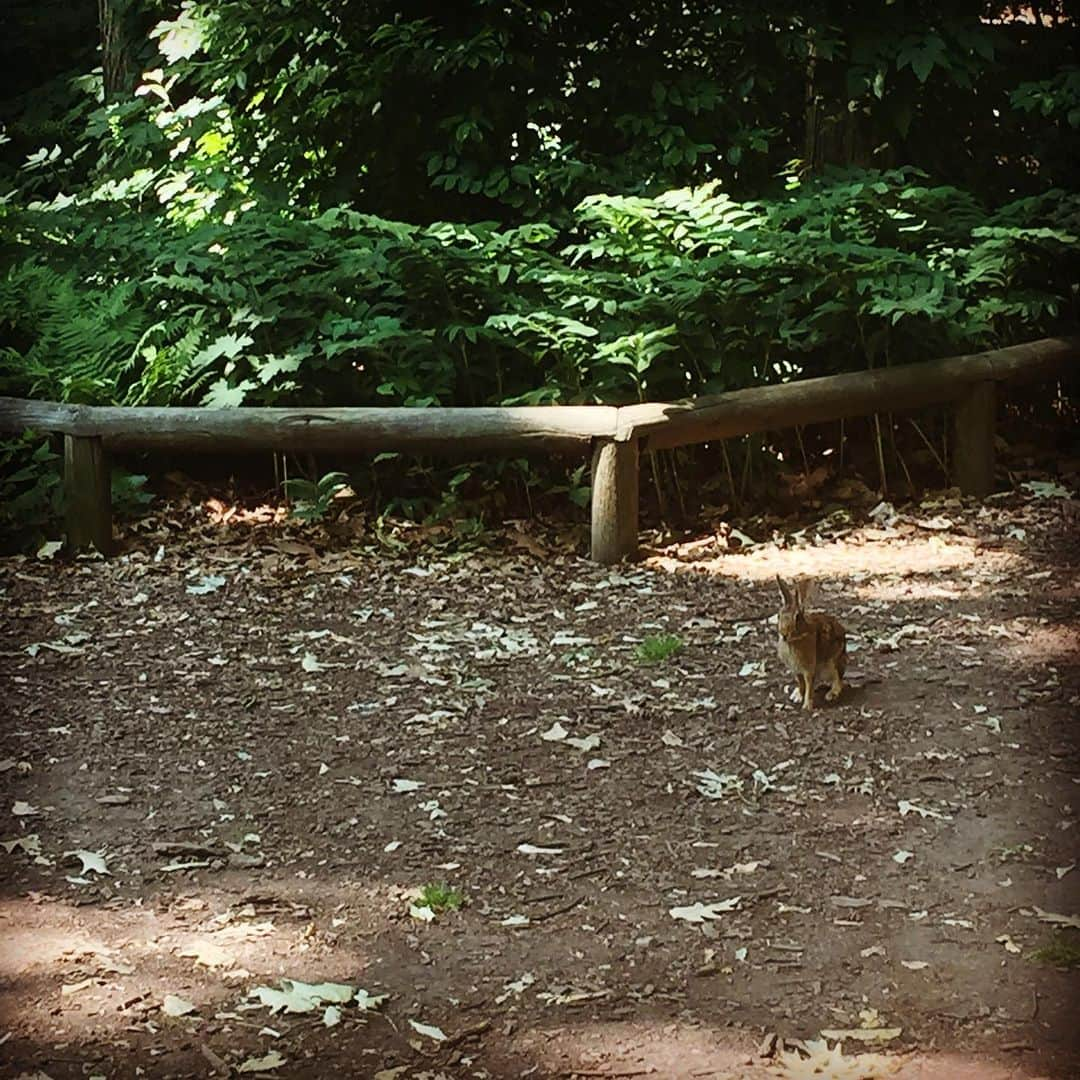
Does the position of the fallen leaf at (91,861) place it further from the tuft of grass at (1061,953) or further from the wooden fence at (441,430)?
the wooden fence at (441,430)

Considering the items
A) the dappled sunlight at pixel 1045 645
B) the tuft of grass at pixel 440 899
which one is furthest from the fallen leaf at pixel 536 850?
the dappled sunlight at pixel 1045 645

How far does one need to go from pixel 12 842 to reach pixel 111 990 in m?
0.95

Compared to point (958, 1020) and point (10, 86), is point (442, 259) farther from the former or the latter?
Result: point (10, 86)

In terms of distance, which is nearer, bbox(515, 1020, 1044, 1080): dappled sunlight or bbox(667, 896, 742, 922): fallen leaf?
bbox(515, 1020, 1044, 1080): dappled sunlight

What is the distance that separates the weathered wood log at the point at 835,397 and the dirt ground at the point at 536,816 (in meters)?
0.59

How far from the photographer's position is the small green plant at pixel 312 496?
7141mm

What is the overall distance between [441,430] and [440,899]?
10.7 ft

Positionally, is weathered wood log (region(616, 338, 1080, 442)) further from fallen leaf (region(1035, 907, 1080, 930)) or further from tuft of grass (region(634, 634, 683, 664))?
fallen leaf (region(1035, 907, 1080, 930))

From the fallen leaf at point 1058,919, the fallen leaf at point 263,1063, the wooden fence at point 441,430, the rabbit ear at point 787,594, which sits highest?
the wooden fence at point 441,430

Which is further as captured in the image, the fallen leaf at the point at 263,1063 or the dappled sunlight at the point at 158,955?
the dappled sunlight at the point at 158,955

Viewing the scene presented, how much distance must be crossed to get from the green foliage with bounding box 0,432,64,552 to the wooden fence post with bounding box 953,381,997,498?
4172 millimetres

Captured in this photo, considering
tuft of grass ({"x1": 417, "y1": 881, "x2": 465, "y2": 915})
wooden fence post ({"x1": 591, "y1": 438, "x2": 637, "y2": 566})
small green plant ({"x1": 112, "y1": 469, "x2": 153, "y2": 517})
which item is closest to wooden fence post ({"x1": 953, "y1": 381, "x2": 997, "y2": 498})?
wooden fence post ({"x1": 591, "y1": 438, "x2": 637, "y2": 566})

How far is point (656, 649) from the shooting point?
5.56 meters

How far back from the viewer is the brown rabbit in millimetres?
4852
